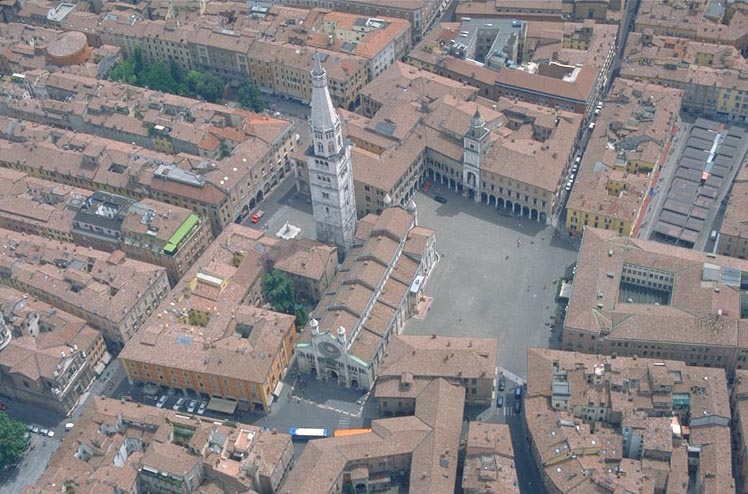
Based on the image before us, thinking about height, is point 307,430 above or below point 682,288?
below

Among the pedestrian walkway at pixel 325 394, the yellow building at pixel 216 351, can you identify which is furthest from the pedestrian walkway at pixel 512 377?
the yellow building at pixel 216 351

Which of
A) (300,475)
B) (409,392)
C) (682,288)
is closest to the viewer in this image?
(300,475)

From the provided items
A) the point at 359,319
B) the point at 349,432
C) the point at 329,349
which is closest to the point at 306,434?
the point at 349,432

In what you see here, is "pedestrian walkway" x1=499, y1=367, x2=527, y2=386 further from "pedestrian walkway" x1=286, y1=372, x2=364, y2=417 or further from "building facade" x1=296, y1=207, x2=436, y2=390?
"pedestrian walkway" x1=286, y1=372, x2=364, y2=417

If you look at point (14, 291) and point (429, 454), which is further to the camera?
point (14, 291)

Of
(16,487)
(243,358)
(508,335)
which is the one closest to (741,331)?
(508,335)

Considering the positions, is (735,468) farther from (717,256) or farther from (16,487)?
(16,487)
